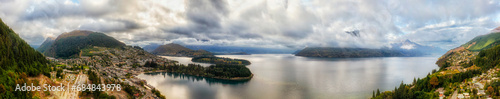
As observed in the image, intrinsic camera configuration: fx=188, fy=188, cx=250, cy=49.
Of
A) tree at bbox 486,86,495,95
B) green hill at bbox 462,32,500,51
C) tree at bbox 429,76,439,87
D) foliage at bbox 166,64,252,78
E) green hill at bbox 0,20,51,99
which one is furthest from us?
green hill at bbox 462,32,500,51

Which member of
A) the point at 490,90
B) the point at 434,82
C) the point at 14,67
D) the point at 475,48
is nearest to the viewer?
the point at 490,90

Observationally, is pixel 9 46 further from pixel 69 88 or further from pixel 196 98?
pixel 196 98

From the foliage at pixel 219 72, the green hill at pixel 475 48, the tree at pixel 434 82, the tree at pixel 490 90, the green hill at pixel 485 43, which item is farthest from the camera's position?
the green hill at pixel 485 43

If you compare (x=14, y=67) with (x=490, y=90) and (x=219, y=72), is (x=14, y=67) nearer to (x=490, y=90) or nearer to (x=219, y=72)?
(x=219, y=72)

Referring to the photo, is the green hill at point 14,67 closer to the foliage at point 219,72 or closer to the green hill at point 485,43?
the foliage at point 219,72

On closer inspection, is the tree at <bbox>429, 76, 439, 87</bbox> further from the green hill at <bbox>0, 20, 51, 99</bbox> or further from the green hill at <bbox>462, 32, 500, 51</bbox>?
the green hill at <bbox>462, 32, 500, 51</bbox>

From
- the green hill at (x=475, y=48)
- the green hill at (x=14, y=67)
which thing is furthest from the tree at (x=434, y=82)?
the green hill at (x=475, y=48)

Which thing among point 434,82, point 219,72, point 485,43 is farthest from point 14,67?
point 485,43

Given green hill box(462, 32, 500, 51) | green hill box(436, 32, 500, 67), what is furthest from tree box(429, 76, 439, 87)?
green hill box(462, 32, 500, 51)

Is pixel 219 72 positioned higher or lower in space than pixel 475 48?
lower

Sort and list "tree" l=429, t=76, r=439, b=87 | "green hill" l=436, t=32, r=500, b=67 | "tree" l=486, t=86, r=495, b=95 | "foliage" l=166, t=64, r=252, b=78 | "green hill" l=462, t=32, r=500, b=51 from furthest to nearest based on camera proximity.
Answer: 1. "green hill" l=462, t=32, r=500, b=51
2. "green hill" l=436, t=32, r=500, b=67
3. "foliage" l=166, t=64, r=252, b=78
4. "tree" l=429, t=76, r=439, b=87
5. "tree" l=486, t=86, r=495, b=95

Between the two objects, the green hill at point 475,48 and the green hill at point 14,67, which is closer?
the green hill at point 14,67

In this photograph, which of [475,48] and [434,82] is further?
[475,48]
